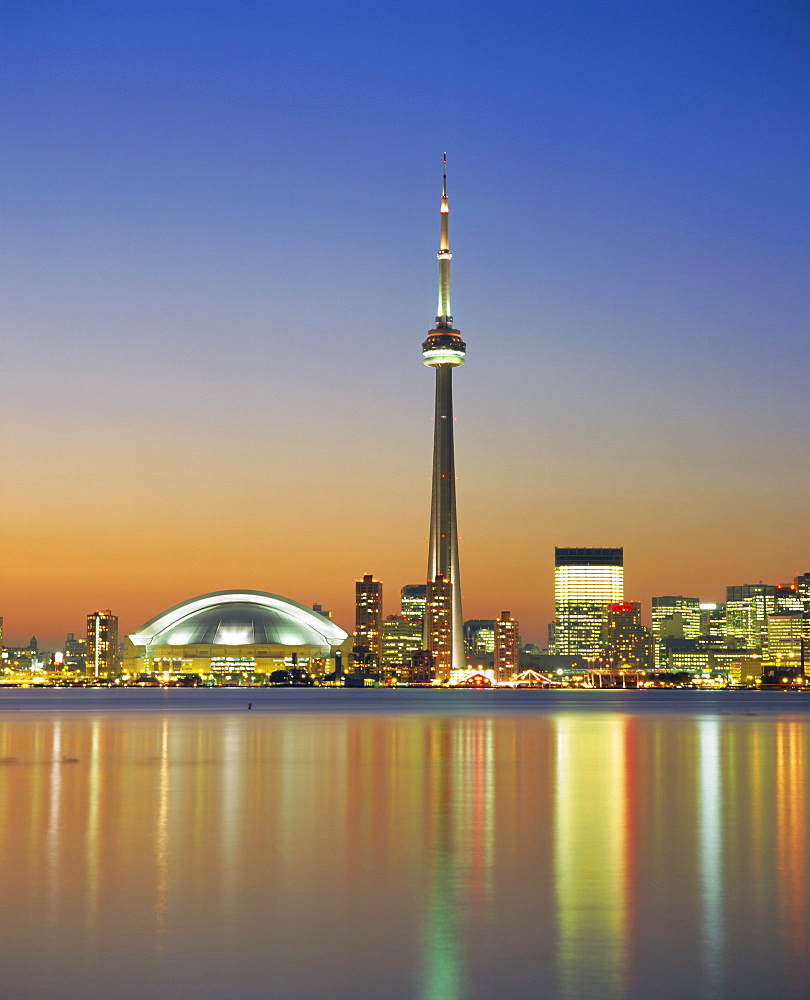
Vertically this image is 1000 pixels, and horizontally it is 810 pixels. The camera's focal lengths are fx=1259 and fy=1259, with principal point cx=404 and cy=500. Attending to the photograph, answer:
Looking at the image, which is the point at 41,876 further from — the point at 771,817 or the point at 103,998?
the point at 771,817

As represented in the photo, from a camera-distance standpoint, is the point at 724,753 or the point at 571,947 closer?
the point at 571,947

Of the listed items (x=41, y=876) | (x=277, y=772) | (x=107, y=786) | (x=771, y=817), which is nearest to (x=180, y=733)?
(x=277, y=772)

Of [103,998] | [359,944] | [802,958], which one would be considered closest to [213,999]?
[103,998]

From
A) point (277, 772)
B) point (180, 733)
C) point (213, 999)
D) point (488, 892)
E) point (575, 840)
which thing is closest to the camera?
point (213, 999)

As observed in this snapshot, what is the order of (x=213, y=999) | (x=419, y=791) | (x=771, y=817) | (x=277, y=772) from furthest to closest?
1. (x=277, y=772)
2. (x=419, y=791)
3. (x=771, y=817)
4. (x=213, y=999)

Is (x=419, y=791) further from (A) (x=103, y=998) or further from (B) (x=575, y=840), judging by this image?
(A) (x=103, y=998)

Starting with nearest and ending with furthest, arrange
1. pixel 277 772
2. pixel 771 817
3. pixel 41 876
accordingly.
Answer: pixel 41 876 < pixel 771 817 < pixel 277 772
